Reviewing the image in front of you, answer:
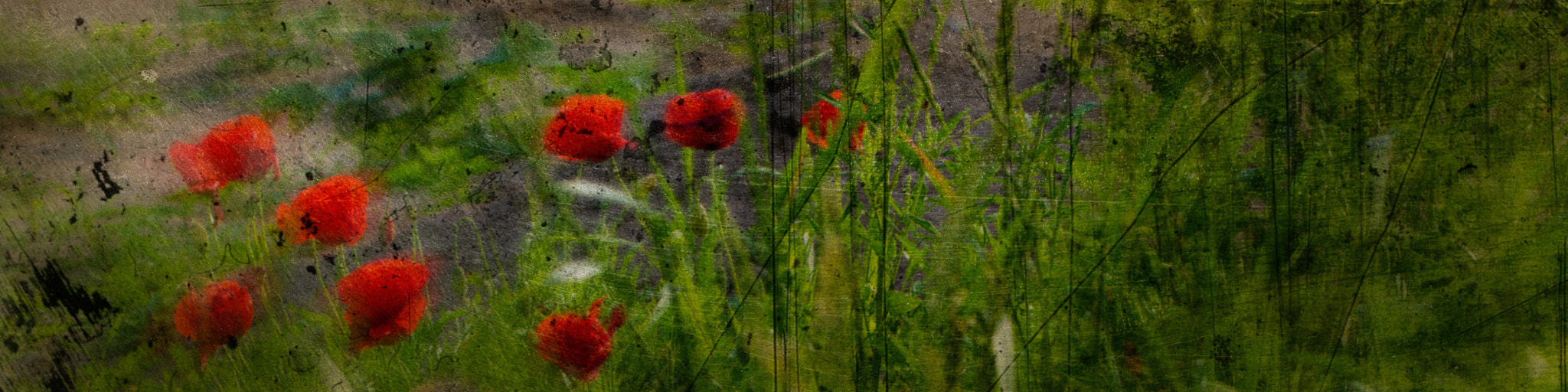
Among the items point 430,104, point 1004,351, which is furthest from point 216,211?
point 1004,351

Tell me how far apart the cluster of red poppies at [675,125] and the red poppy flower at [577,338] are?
455 millimetres

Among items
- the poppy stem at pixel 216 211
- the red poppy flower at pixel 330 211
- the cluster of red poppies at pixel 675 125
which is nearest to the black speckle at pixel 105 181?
the poppy stem at pixel 216 211

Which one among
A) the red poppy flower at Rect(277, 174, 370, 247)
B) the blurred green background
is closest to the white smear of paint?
the blurred green background

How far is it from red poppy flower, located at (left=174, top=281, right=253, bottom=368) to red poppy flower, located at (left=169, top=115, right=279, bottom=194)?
0.97 ft

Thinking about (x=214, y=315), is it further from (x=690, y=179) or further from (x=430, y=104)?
(x=690, y=179)

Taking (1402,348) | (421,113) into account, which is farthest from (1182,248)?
(421,113)

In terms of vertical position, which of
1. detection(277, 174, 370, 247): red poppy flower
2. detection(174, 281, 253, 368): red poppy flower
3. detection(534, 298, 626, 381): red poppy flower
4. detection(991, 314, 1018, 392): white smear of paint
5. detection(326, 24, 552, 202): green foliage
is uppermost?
detection(326, 24, 552, 202): green foliage

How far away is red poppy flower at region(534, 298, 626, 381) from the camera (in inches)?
78.9

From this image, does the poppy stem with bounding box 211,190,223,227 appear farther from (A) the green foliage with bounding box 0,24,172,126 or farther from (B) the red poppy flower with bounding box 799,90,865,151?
(B) the red poppy flower with bounding box 799,90,865,151

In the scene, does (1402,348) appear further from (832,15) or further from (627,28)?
(627,28)

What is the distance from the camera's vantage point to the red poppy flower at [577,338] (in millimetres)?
2004

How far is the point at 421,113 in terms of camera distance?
1979 millimetres

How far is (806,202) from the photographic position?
77.7 inches

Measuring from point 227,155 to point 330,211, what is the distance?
1.09 ft
